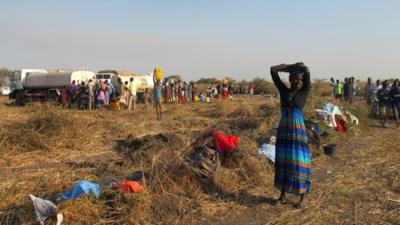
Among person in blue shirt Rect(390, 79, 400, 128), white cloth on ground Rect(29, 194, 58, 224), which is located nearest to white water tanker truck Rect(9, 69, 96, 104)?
person in blue shirt Rect(390, 79, 400, 128)

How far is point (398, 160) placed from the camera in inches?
339

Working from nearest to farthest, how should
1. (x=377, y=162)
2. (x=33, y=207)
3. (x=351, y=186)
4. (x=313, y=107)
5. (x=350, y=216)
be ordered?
(x=33, y=207)
(x=350, y=216)
(x=351, y=186)
(x=377, y=162)
(x=313, y=107)

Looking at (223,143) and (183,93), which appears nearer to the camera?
(223,143)

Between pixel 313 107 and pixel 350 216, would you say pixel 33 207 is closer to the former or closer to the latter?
pixel 350 216

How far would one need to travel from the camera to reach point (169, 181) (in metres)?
6.14

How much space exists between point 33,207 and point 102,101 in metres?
16.3

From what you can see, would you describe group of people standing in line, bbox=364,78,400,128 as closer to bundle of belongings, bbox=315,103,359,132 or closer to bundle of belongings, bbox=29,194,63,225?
bundle of belongings, bbox=315,103,359,132

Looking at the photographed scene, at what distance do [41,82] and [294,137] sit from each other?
2375 centimetres

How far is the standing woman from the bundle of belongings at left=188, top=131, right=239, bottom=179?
112 cm

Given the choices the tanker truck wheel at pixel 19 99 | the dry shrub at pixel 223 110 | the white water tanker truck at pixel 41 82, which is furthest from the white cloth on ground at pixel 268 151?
the tanker truck wheel at pixel 19 99

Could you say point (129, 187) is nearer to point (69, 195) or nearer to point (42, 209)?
point (69, 195)

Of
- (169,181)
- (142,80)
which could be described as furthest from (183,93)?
(169,181)

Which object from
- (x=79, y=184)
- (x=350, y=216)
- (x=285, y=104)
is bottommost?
(x=350, y=216)

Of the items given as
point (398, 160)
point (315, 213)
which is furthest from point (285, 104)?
point (398, 160)
